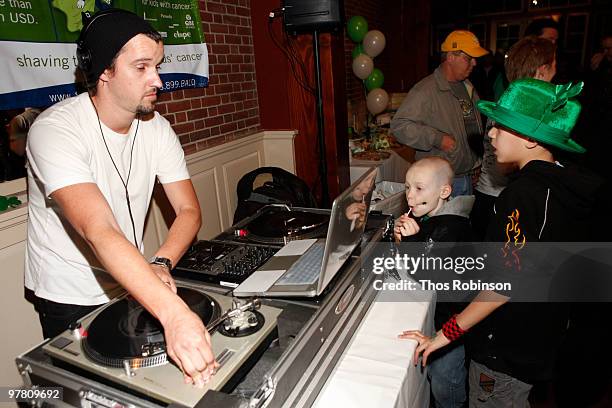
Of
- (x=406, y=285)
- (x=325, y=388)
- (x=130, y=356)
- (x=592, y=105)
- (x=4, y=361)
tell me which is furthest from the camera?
(x=592, y=105)

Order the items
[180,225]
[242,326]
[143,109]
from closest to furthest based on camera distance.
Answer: [242,326] → [143,109] → [180,225]

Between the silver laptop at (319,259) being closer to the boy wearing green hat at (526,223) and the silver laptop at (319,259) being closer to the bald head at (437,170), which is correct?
the boy wearing green hat at (526,223)

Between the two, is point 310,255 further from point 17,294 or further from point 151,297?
point 17,294

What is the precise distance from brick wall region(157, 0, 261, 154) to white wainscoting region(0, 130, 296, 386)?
12 cm

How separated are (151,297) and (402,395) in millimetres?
655

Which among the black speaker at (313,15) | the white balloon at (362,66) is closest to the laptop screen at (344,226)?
the black speaker at (313,15)

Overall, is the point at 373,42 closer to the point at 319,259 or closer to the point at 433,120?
the point at 433,120

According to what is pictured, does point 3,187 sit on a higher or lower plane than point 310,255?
higher

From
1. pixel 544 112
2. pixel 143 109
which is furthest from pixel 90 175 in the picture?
pixel 544 112

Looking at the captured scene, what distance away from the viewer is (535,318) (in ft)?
4.21

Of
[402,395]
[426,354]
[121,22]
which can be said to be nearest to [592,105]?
[426,354]

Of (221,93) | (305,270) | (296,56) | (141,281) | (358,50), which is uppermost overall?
(358,50)

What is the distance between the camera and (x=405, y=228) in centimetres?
160

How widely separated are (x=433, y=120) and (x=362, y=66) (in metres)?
2.57
